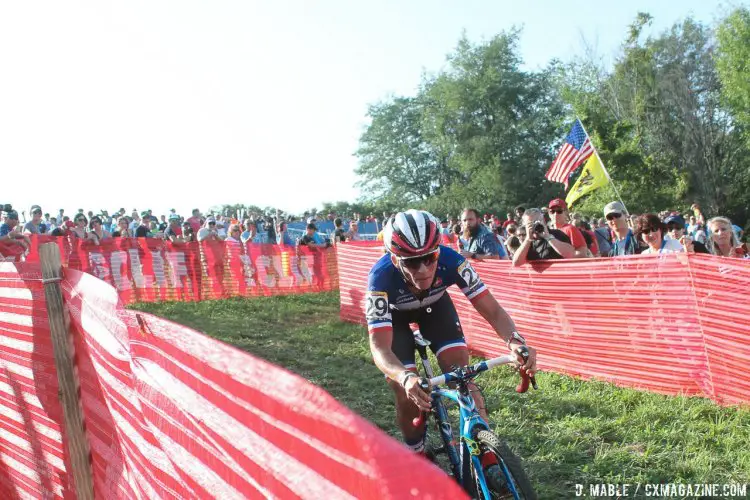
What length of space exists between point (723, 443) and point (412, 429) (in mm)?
2561

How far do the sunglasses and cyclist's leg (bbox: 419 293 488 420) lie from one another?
703 millimetres

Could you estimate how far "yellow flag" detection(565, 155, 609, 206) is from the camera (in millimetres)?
13938

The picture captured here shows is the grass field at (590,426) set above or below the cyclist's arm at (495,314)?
below

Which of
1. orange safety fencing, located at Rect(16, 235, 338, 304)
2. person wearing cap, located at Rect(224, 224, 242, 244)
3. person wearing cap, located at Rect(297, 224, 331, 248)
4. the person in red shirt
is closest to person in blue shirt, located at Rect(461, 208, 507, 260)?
the person in red shirt

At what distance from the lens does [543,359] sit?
8.43 m

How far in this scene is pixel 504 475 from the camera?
3451mm

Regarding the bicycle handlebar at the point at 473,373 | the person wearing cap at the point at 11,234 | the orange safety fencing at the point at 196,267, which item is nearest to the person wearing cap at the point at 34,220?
the orange safety fencing at the point at 196,267

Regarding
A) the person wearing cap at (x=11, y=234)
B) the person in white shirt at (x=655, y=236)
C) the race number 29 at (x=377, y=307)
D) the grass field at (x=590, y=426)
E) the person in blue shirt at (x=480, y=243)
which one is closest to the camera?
the race number 29 at (x=377, y=307)

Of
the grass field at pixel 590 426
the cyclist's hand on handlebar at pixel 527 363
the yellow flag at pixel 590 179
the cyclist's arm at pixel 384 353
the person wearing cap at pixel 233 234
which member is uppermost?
the yellow flag at pixel 590 179

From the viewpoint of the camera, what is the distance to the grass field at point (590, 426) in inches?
194

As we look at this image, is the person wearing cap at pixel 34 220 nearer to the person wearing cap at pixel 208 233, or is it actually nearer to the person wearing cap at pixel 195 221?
the person wearing cap at pixel 208 233

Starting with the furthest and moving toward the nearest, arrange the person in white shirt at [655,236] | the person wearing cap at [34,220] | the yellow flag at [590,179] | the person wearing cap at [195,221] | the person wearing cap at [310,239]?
the person wearing cap at [195,221], the person wearing cap at [310,239], the person wearing cap at [34,220], the yellow flag at [590,179], the person in white shirt at [655,236]

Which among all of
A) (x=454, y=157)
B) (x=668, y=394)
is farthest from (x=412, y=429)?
(x=454, y=157)

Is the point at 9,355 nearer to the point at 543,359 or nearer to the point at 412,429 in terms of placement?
the point at 412,429
